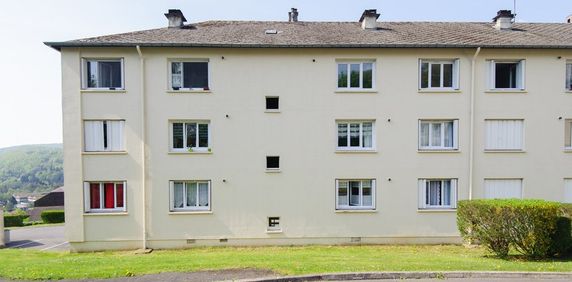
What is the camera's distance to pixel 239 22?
637 inches

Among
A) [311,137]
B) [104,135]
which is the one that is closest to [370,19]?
[311,137]

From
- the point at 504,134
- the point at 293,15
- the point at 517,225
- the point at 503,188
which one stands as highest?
the point at 293,15

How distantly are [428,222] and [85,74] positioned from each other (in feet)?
50.0

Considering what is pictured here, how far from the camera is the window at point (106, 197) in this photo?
13047 millimetres

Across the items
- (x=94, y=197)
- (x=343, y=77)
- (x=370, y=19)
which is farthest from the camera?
(x=370, y=19)

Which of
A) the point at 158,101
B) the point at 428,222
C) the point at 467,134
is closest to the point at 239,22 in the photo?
the point at 158,101

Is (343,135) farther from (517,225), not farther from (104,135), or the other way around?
(104,135)

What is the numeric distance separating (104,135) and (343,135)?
383 inches

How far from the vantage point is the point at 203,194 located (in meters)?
13.3

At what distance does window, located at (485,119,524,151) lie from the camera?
44.1 feet

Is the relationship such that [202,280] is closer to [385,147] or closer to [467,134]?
[385,147]

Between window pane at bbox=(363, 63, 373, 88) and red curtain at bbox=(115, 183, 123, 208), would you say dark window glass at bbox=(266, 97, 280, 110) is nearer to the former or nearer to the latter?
window pane at bbox=(363, 63, 373, 88)

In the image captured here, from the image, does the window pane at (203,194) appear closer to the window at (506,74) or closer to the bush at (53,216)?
the window at (506,74)

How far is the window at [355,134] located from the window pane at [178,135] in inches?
257
